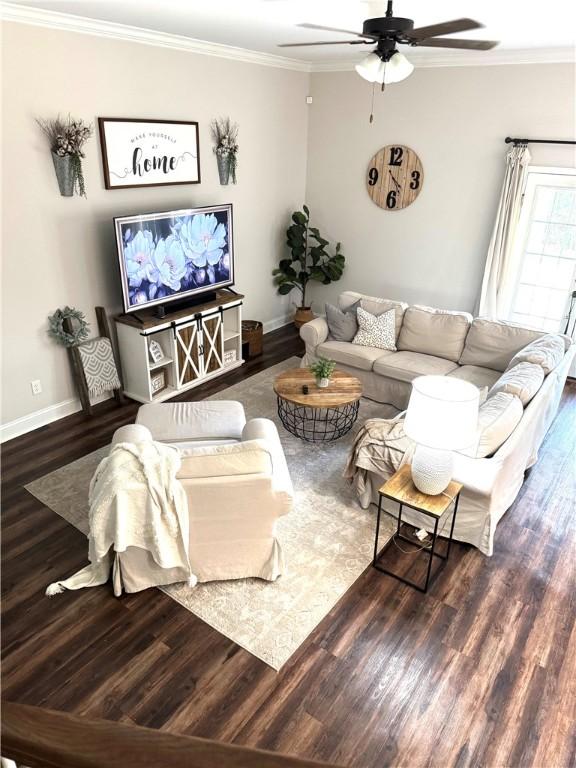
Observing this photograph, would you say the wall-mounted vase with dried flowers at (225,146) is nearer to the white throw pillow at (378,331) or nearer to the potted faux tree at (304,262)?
the potted faux tree at (304,262)

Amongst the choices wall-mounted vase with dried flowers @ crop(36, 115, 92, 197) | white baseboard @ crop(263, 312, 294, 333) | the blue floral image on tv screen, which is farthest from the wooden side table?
white baseboard @ crop(263, 312, 294, 333)

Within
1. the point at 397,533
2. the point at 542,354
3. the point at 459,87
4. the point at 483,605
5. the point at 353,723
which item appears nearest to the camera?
the point at 353,723

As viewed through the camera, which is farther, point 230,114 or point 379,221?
point 379,221

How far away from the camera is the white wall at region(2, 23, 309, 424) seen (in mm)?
3922

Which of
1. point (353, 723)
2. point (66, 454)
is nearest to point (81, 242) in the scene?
point (66, 454)

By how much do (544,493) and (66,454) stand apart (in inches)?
146

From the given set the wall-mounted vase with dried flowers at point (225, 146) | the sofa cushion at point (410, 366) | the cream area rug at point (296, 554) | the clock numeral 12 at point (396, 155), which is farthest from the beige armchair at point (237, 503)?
the clock numeral 12 at point (396, 155)

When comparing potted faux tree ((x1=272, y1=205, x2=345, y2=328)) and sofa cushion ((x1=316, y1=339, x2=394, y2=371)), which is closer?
sofa cushion ((x1=316, y1=339, x2=394, y2=371))

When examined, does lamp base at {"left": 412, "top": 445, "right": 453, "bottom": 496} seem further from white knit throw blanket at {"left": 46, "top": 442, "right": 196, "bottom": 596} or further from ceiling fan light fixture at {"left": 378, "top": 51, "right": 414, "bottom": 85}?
ceiling fan light fixture at {"left": 378, "top": 51, "right": 414, "bottom": 85}

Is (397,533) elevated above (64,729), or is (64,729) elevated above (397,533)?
(64,729)

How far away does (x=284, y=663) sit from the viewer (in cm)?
263

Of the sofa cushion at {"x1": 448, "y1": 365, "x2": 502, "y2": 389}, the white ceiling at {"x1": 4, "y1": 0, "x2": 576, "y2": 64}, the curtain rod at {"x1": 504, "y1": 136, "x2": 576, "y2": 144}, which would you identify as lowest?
the sofa cushion at {"x1": 448, "y1": 365, "x2": 502, "y2": 389}

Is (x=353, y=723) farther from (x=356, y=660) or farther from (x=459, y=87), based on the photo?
(x=459, y=87)

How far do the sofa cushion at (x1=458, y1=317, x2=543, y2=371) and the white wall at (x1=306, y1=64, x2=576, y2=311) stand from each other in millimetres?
1245
